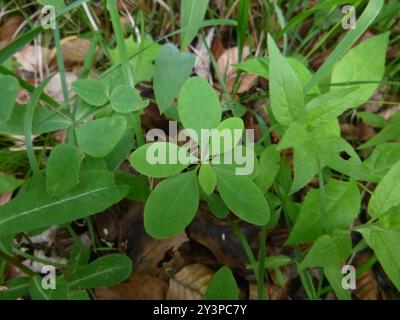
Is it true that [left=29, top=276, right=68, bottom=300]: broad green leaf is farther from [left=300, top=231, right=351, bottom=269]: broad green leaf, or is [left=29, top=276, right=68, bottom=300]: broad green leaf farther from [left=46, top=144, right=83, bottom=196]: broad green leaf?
[left=300, top=231, right=351, bottom=269]: broad green leaf

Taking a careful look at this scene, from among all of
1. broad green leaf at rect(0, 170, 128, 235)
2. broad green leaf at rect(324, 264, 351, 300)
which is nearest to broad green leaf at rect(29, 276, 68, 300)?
broad green leaf at rect(0, 170, 128, 235)

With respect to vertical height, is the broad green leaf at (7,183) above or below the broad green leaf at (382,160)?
below

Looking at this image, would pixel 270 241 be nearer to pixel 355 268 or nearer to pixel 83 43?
pixel 355 268

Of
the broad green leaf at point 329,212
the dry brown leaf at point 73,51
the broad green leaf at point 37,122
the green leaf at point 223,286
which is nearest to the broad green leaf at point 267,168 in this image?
the broad green leaf at point 329,212

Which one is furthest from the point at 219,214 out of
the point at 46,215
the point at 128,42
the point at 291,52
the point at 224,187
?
the point at 291,52

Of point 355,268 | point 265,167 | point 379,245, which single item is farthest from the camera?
point 355,268

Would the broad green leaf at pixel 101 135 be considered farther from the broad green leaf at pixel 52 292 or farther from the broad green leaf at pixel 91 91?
the broad green leaf at pixel 52 292
